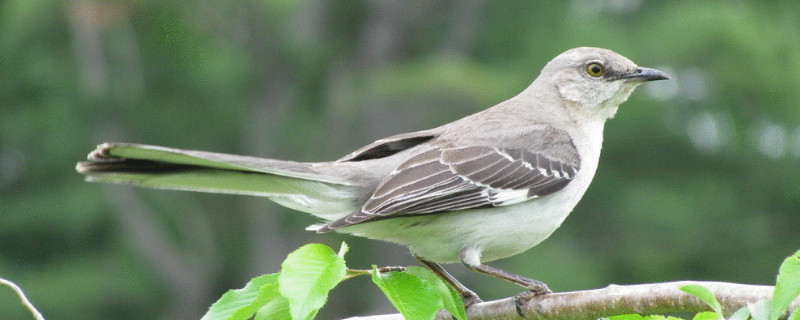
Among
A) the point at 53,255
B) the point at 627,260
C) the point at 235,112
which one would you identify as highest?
the point at 235,112

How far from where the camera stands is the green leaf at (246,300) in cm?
345

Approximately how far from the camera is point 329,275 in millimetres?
3379

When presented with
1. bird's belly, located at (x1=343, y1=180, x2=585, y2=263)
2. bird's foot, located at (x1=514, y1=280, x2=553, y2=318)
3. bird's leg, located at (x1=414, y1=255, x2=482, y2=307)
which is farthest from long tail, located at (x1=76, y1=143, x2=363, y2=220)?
bird's foot, located at (x1=514, y1=280, x2=553, y2=318)

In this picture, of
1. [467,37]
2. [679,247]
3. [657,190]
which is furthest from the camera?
[467,37]

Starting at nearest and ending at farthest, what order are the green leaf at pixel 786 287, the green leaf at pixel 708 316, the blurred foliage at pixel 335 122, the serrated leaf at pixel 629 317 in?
the green leaf at pixel 786 287, the green leaf at pixel 708 316, the serrated leaf at pixel 629 317, the blurred foliage at pixel 335 122

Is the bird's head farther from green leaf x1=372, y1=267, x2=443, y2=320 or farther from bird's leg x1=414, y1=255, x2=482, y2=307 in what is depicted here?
green leaf x1=372, y1=267, x2=443, y2=320

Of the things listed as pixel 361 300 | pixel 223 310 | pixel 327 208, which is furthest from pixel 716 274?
pixel 223 310

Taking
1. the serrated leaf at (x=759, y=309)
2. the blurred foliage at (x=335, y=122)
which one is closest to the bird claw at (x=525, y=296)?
the serrated leaf at (x=759, y=309)

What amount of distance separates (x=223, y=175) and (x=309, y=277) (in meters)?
1.04

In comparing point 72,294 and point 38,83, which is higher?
point 38,83

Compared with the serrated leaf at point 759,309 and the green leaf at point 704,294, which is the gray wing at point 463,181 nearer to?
the green leaf at point 704,294

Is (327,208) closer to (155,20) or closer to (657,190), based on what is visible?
(155,20)

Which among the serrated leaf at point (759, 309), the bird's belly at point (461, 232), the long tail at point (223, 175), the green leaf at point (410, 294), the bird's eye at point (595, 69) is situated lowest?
the serrated leaf at point (759, 309)

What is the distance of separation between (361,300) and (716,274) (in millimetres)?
7405
